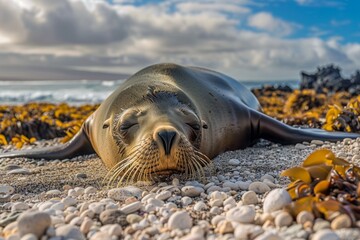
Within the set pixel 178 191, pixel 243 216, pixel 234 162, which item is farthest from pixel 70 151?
pixel 243 216

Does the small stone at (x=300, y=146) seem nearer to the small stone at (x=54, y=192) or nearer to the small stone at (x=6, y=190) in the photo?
the small stone at (x=54, y=192)

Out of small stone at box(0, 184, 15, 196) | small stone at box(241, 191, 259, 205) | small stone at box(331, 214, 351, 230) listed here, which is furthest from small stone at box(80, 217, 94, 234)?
small stone at box(0, 184, 15, 196)

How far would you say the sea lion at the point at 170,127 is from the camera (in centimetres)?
349

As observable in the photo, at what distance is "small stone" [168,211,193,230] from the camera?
2369 millimetres

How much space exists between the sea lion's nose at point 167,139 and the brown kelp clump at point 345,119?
12.6 ft

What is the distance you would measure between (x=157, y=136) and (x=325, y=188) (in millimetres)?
1223

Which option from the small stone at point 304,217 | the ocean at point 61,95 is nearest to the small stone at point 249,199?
the small stone at point 304,217

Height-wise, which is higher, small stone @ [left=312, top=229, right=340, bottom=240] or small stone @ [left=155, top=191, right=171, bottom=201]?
small stone @ [left=312, top=229, right=340, bottom=240]

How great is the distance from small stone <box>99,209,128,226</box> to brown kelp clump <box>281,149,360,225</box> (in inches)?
32.2

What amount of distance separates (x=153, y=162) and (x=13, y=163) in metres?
2.67

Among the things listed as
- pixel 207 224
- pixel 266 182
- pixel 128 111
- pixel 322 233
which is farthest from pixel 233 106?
pixel 322 233

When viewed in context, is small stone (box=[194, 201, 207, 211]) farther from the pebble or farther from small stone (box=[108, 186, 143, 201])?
small stone (box=[108, 186, 143, 201])

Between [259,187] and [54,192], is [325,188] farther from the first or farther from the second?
[54,192]

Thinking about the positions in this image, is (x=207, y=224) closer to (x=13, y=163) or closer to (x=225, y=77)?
(x=13, y=163)
